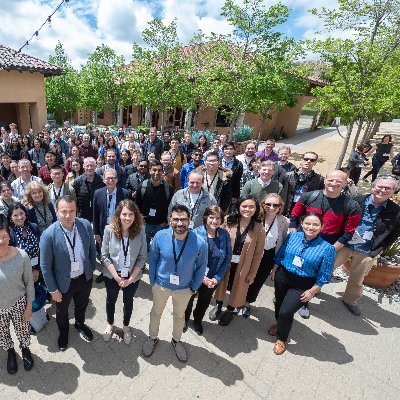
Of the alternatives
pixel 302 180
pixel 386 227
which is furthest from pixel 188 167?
pixel 386 227

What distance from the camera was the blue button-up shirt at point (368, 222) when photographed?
3.79 metres

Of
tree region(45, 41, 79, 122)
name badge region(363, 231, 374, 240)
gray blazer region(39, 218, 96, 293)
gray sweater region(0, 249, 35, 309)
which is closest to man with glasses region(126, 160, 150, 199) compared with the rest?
gray blazer region(39, 218, 96, 293)

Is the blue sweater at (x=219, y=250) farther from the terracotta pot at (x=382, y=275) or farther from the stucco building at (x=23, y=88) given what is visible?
the stucco building at (x=23, y=88)

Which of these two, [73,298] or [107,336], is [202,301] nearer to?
[107,336]

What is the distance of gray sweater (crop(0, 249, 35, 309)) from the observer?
256 centimetres

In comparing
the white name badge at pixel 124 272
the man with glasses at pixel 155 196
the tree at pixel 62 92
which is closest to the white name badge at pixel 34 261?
the white name badge at pixel 124 272

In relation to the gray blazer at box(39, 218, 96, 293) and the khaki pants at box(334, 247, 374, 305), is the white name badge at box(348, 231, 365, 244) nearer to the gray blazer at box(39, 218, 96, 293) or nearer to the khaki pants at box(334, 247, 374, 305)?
the khaki pants at box(334, 247, 374, 305)

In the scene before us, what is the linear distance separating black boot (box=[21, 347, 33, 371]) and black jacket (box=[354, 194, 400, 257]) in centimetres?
468

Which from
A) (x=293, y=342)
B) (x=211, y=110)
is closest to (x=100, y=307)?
(x=293, y=342)

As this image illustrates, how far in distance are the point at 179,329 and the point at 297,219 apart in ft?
7.46

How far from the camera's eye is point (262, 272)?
3801 mm

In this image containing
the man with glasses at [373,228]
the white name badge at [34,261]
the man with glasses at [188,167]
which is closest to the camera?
the white name badge at [34,261]

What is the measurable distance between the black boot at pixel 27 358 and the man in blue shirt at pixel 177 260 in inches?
62.3

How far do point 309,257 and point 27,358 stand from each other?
11.4 feet
